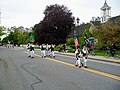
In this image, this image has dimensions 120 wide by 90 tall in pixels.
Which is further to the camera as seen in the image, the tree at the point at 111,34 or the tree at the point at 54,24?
the tree at the point at 54,24

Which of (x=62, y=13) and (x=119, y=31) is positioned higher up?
(x=62, y=13)

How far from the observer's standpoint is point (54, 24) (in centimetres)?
6347

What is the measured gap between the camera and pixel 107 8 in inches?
3159

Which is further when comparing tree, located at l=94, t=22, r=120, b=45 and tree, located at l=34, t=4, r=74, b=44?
tree, located at l=34, t=4, r=74, b=44

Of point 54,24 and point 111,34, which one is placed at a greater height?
point 54,24

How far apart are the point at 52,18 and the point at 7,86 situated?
54211mm

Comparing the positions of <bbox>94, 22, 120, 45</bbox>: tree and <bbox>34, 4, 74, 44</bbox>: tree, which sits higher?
<bbox>34, 4, 74, 44</bbox>: tree

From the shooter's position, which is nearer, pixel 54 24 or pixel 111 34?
pixel 111 34

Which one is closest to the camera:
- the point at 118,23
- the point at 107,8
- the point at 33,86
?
the point at 33,86

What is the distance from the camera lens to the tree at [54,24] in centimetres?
6291

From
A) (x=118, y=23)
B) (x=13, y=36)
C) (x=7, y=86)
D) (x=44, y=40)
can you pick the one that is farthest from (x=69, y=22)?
(x=13, y=36)

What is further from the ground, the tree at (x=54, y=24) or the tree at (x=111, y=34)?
the tree at (x=54, y=24)

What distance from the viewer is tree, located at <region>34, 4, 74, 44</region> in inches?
2477

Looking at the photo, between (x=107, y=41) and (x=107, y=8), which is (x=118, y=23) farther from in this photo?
(x=107, y=8)
